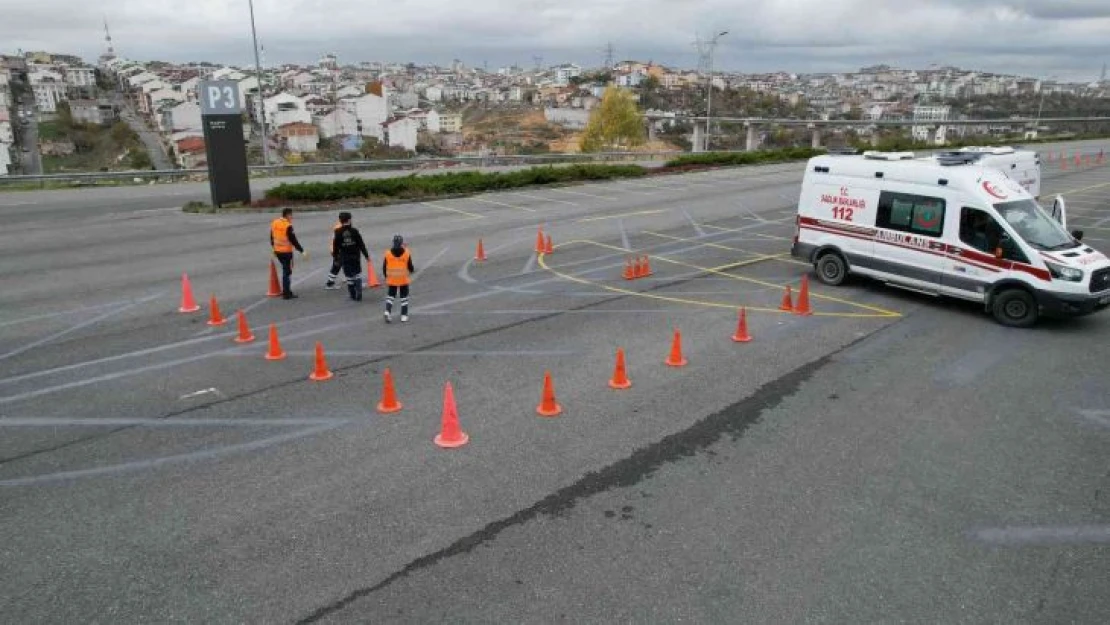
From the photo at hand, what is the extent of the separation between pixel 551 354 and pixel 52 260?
46.2ft

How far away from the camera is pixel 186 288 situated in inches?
501

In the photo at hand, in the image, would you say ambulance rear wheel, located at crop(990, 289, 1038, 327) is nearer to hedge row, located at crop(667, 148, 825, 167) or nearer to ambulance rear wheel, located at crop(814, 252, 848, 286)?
ambulance rear wheel, located at crop(814, 252, 848, 286)

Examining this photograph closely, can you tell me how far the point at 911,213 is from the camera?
12.7 meters

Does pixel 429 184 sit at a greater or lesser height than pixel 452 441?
greater

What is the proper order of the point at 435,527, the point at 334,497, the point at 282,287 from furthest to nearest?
the point at 282,287
the point at 334,497
the point at 435,527

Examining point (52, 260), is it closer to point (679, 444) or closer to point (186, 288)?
point (186, 288)

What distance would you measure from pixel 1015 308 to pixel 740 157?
35.2 meters

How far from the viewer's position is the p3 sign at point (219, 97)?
23219 millimetres

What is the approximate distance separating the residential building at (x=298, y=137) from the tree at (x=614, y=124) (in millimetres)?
40358

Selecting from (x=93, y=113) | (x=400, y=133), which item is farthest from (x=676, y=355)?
(x=93, y=113)

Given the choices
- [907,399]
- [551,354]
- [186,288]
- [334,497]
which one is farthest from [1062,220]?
[186,288]

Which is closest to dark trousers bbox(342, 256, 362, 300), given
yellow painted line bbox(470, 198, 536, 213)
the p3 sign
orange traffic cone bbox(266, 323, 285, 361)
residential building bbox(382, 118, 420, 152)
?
orange traffic cone bbox(266, 323, 285, 361)

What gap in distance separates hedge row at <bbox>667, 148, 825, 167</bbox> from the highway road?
2986 cm

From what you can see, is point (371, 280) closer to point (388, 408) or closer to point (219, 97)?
point (388, 408)
